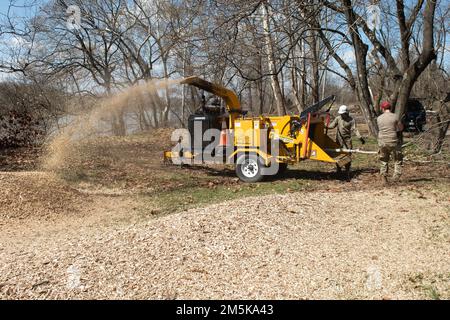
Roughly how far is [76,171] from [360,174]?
313 inches

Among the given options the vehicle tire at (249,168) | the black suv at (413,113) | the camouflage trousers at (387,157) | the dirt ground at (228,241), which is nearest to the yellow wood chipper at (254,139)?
the vehicle tire at (249,168)

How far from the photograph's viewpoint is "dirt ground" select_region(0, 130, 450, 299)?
4.56m

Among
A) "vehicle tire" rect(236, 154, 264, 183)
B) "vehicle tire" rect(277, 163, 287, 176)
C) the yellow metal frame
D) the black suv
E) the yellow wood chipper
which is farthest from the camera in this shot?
the black suv

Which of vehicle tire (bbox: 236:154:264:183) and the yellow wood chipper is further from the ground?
the yellow wood chipper

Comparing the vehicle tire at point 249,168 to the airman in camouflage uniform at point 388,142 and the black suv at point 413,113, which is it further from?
the black suv at point 413,113

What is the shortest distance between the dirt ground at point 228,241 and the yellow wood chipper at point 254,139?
2.25 ft

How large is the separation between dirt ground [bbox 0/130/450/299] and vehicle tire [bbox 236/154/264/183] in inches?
20.7

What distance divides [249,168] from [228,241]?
5.66 m

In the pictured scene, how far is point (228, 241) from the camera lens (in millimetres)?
5785

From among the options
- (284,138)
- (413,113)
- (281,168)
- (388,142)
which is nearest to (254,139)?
(284,138)

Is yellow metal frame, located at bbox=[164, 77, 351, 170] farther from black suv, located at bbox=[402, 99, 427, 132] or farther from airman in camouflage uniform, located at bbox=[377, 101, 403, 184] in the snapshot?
black suv, located at bbox=[402, 99, 427, 132]

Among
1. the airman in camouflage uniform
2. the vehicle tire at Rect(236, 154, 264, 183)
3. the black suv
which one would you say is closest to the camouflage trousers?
the airman in camouflage uniform

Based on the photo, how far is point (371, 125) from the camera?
49.3ft
